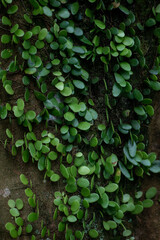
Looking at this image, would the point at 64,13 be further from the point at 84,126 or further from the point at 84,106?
the point at 84,126

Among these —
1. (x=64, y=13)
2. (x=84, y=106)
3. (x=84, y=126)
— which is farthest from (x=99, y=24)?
(x=84, y=126)

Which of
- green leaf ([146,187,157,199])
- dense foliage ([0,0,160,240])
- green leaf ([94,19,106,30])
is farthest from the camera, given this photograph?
green leaf ([146,187,157,199])

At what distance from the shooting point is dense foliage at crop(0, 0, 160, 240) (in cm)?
159

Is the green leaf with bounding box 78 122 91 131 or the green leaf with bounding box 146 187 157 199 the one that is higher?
the green leaf with bounding box 78 122 91 131

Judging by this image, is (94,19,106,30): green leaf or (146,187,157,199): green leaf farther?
(146,187,157,199): green leaf

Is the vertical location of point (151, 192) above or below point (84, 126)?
below

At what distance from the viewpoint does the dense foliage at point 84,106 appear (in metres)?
1.59

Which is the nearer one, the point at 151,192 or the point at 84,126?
the point at 84,126

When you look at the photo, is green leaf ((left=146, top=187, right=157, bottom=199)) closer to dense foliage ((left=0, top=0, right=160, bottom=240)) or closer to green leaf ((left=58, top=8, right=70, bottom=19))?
dense foliage ((left=0, top=0, right=160, bottom=240))

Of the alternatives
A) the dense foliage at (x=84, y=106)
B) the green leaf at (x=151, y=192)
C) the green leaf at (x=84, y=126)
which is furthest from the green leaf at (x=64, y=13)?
the green leaf at (x=151, y=192)

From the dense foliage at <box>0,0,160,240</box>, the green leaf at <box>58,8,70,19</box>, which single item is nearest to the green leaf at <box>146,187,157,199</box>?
the dense foliage at <box>0,0,160,240</box>

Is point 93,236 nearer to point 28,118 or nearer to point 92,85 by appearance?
point 28,118

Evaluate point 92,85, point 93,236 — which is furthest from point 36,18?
point 93,236

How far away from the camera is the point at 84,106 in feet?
5.58
